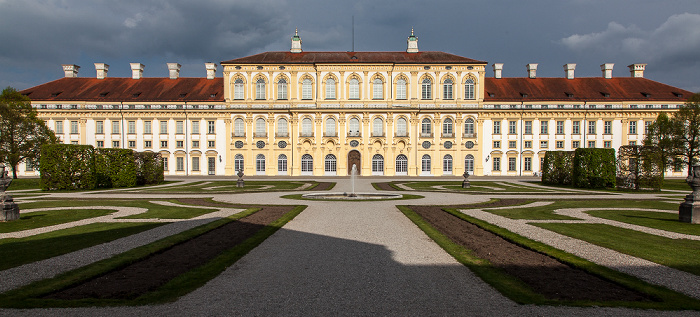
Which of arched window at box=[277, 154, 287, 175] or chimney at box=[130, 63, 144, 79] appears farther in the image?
chimney at box=[130, 63, 144, 79]

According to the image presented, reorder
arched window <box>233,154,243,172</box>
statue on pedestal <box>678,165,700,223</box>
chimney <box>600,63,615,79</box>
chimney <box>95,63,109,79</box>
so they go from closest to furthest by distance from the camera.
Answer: statue on pedestal <box>678,165,700,223</box> < arched window <box>233,154,243,172</box> < chimney <box>600,63,615,79</box> < chimney <box>95,63,109,79</box>

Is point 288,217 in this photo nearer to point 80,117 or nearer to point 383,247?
point 383,247

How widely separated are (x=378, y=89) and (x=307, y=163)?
13857 mm

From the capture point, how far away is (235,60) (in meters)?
55.5

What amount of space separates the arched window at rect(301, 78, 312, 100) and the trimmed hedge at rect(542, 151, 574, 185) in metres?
30.9

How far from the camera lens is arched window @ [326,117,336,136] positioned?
181 feet

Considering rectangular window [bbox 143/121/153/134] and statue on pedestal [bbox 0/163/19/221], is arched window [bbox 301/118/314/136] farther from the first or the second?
statue on pedestal [bbox 0/163/19/221]

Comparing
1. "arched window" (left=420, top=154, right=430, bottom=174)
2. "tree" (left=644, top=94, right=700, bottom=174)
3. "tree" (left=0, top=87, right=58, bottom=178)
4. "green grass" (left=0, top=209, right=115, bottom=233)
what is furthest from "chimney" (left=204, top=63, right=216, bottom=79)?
"tree" (left=644, top=94, right=700, bottom=174)

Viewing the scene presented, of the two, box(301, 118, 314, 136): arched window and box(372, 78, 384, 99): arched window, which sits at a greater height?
box(372, 78, 384, 99): arched window

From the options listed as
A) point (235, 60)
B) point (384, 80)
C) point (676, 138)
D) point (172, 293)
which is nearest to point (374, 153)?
point (384, 80)

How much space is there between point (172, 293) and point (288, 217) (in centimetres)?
822

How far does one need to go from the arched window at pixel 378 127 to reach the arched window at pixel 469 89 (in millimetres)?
12028

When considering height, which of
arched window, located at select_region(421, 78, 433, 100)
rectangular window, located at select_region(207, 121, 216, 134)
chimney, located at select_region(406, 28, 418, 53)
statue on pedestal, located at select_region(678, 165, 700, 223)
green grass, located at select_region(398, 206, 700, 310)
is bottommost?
green grass, located at select_region(398, 206, 700, 310)

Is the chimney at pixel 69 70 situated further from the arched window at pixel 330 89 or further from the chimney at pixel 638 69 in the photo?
the chimney at pixel 638 69
